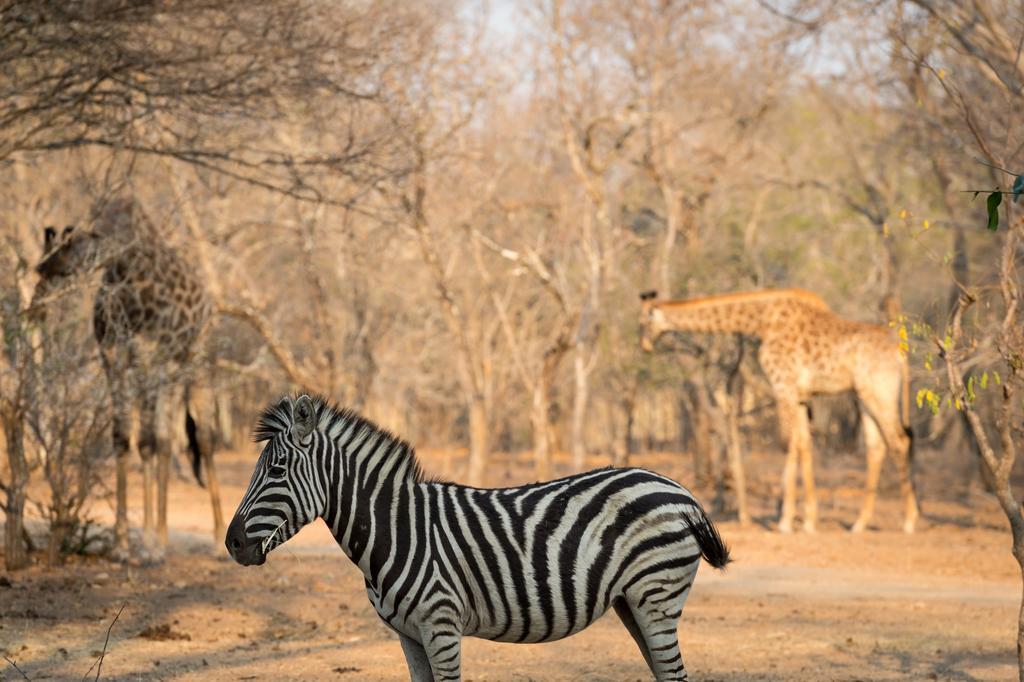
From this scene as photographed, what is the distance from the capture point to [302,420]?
5.37 metres

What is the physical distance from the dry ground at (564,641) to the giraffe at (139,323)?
1002 mm

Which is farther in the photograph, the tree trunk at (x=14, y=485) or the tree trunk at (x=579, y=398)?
the tree trunk at (x=579, y=398)

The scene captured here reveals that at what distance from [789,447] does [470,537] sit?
12236 mm

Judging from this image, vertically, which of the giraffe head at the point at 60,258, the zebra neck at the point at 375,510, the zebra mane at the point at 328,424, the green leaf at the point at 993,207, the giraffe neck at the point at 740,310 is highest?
the giraffe head at the point at 60,258

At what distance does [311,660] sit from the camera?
816 centimetres

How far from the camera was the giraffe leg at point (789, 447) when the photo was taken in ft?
55.3

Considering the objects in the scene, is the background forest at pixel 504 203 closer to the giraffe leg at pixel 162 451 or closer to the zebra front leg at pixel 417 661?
the giraffe leg at pixel 162 451

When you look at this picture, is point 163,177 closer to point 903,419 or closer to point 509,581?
point 903,419

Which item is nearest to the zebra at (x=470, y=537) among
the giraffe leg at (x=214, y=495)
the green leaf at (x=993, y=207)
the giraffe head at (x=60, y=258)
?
the green leaf at (x=993, y=207)

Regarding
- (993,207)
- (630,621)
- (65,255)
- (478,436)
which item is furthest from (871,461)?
(993,207)

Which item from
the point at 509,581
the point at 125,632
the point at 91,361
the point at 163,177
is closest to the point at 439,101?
the point at 163,177

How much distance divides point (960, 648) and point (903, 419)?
8.02 meters

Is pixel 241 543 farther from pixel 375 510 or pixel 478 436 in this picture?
pixel 478 436

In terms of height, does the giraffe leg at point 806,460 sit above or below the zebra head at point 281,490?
below
